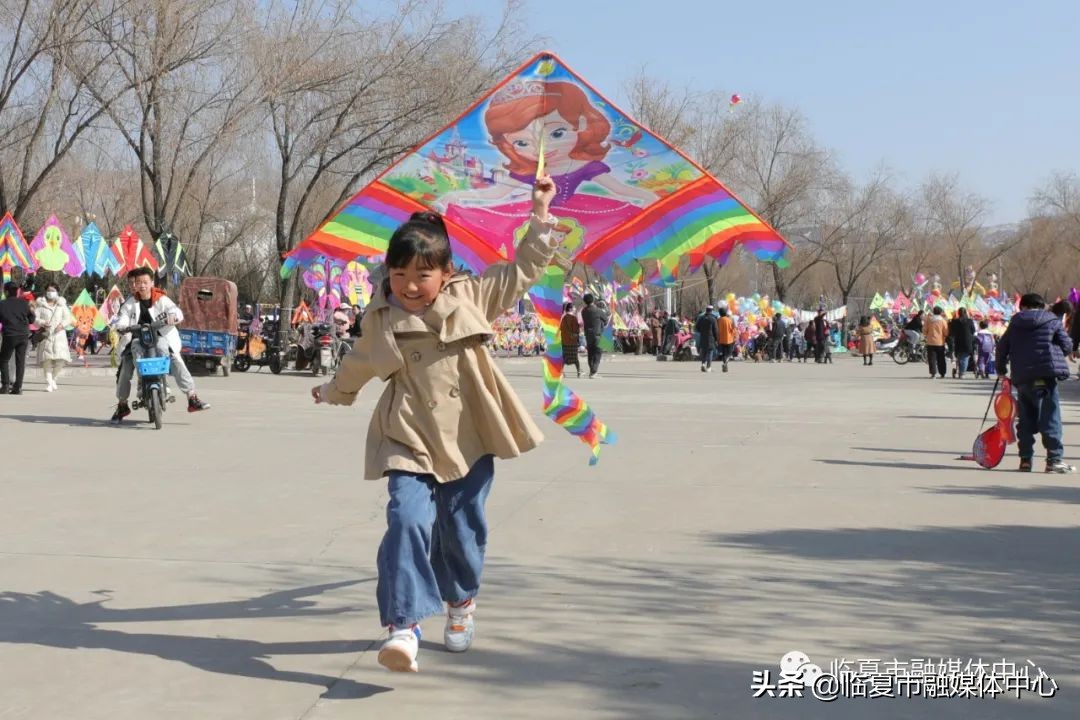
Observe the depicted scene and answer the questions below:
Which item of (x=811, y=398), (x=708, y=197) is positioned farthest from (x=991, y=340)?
(x=708, y=197)

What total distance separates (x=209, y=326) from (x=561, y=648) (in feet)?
76.2

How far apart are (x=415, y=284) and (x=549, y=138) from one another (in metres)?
2.54

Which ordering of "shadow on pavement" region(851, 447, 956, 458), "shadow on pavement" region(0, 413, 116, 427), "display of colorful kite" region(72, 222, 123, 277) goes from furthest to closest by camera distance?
"display of colorful kite" region(72, 222, 123, 277) < "shadow on pavement" region(0, 413, 116, 427) < "shadow on pavement" region(851, 447, 956, 458)

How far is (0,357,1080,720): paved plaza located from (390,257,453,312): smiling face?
1.32 meters

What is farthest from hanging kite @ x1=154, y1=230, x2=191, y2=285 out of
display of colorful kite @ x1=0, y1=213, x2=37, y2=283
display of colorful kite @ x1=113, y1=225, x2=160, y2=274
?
display of colorful kite @ x1=0, y1=213, x2=37, y2=283

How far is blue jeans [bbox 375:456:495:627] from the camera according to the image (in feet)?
15.7

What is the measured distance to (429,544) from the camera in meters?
4.92

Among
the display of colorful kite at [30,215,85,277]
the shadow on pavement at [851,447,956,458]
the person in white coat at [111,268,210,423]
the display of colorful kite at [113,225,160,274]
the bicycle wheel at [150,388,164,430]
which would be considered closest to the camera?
the shadow on pavement at [851,447,956,458]

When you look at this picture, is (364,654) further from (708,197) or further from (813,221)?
(813,221)

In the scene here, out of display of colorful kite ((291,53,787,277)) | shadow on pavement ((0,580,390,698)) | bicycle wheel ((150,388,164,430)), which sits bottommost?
shadow on pavement ((0,580,390,698))

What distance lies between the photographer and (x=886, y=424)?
1661 centimetres

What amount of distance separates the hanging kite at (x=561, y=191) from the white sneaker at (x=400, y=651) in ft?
9.63

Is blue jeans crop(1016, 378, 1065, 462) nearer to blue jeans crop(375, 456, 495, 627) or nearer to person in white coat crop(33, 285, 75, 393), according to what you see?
blue jeans crop(375, 456, 495, 627)

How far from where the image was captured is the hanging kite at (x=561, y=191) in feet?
23.9
